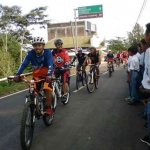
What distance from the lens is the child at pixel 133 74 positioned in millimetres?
7703

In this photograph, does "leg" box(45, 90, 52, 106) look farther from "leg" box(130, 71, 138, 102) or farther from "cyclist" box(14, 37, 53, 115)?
"leg" box(130, 71, 138, 102)

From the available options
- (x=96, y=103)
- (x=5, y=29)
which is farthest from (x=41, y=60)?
(x=5, y=29)

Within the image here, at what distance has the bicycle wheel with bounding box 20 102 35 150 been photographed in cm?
446

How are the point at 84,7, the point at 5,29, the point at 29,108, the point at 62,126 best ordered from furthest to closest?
the point at 5,29, the point at 84,7, the point at 62,126, the point at 29,108

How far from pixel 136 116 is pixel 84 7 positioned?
24672 millimetres

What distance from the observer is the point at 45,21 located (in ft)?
143

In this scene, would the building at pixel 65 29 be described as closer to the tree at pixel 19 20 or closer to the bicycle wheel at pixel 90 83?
the tree at pixel 19 20

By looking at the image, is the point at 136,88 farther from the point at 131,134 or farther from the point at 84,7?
the point at 84,7

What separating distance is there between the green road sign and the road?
22215 millimetres

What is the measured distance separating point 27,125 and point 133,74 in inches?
170

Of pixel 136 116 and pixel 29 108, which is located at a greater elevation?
pixel 29 108

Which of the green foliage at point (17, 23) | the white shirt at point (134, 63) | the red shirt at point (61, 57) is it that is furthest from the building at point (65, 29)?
the white shirt at point (134, 63)

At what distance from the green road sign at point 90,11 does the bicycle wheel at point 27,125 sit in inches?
1010

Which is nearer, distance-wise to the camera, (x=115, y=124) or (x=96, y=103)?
(x=115, y=124)
